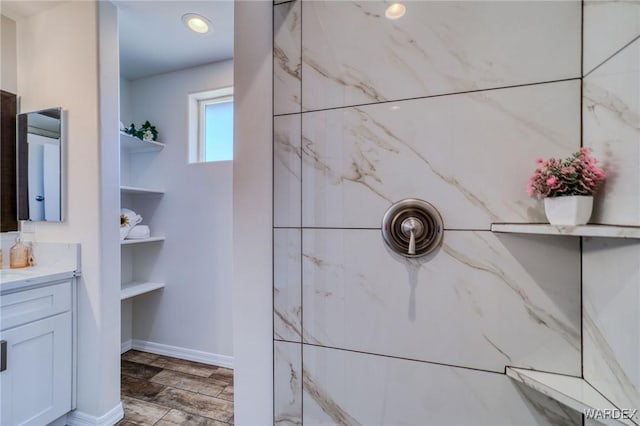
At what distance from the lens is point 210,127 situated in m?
2.25

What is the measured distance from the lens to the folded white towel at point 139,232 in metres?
2.02

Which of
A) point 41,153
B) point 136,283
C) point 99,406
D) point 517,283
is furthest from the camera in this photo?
point 136,283

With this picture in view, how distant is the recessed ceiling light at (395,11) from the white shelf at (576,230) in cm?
66

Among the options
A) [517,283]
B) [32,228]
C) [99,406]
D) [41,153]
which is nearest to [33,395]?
[99,406]

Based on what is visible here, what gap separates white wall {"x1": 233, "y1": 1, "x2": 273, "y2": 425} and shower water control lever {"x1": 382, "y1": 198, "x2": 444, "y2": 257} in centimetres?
41

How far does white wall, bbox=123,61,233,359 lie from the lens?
2072 mm

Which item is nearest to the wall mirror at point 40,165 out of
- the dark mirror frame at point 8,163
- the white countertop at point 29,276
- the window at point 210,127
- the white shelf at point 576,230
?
the dark mirror frame at point 8,163

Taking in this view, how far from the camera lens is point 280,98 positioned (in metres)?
0.91

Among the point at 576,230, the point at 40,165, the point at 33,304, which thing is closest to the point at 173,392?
the point at 33,304

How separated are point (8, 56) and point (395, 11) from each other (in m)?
2.26

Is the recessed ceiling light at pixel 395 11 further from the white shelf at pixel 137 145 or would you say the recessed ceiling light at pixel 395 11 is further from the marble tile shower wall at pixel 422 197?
the white shelf at pixel 137 145

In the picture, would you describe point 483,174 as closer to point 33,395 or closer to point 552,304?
point 552,304

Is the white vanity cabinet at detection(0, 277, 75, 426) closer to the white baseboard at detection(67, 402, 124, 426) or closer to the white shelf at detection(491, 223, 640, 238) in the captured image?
the white baseboard at detection(67, 402, 124, 426)

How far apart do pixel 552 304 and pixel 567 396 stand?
0.65ft
